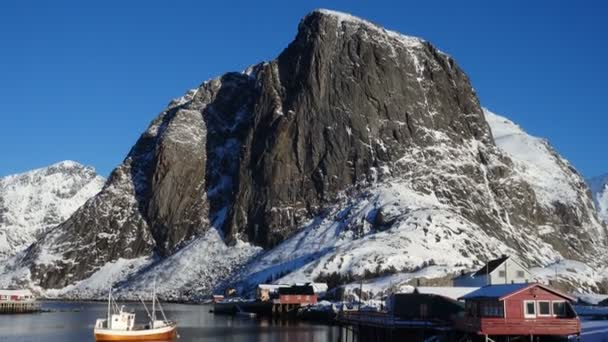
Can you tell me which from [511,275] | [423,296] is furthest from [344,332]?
[511,275]

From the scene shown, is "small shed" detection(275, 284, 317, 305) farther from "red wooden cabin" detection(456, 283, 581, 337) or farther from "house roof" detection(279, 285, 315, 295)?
"red wooden cabin" detection(456, 283, 581, 337)

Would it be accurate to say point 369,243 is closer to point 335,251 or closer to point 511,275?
point 335,251

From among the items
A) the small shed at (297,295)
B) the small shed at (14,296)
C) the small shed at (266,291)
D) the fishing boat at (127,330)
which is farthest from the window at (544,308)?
the small shed at (14,296)

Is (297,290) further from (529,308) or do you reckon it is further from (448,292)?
(529,308)

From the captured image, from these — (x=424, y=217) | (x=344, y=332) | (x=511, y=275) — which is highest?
(x=424, y=217)

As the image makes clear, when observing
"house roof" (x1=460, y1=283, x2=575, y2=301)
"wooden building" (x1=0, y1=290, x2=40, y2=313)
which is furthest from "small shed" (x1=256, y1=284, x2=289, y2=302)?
"house roof" (x1=460, y1=283, x2=575, y2=301)

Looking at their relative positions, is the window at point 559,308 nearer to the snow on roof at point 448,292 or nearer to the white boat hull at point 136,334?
the snow on roof at point 448,292

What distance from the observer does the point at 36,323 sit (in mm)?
126875

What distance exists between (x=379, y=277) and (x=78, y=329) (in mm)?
68291

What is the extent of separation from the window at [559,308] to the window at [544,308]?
465mm

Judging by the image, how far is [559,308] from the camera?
2452 inches

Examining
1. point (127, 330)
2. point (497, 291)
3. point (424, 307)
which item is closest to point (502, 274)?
point (424, 307)

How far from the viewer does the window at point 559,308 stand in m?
62.2

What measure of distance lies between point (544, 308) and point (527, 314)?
5.11ft
